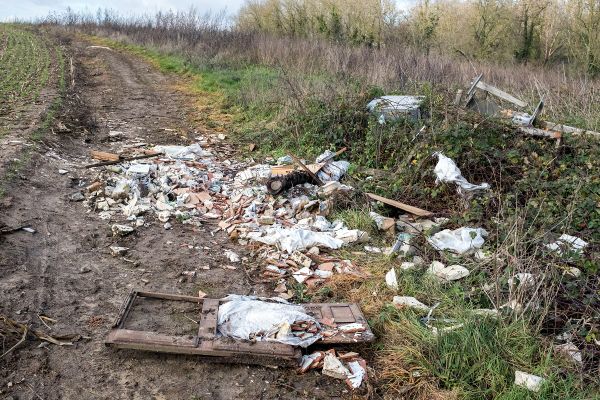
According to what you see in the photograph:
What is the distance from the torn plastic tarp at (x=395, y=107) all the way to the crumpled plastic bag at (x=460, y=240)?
2652mm

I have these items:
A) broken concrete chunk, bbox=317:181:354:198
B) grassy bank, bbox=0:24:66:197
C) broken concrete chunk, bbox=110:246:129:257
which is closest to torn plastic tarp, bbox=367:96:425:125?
broken concrete chunk, bbox=317:181:354:198

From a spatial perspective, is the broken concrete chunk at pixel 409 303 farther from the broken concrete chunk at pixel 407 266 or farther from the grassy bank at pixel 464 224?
the broken concrete chunk at pixel 407 266

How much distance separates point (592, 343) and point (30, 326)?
3.68m

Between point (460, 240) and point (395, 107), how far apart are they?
307cm

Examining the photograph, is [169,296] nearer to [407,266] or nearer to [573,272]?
[407,266]

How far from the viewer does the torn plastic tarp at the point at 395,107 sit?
6664 millimetres

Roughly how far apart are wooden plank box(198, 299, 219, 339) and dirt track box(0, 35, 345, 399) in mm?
183

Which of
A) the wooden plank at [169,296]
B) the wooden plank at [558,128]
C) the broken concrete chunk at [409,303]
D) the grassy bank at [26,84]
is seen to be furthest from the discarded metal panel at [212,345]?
the wooden plank at [558,128]

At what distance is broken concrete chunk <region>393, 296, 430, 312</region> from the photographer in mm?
3509

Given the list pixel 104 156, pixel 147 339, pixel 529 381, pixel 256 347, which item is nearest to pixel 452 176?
pixel 529 381

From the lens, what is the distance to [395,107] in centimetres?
682

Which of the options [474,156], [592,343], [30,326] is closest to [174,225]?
[30,326]

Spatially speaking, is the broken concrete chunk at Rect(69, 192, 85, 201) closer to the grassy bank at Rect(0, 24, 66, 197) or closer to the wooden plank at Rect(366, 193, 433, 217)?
the grassy bank at Rect(0, 24, 66, 197)

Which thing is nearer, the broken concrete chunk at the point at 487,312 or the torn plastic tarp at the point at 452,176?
the broken concrete chunk at the point at 487,312
